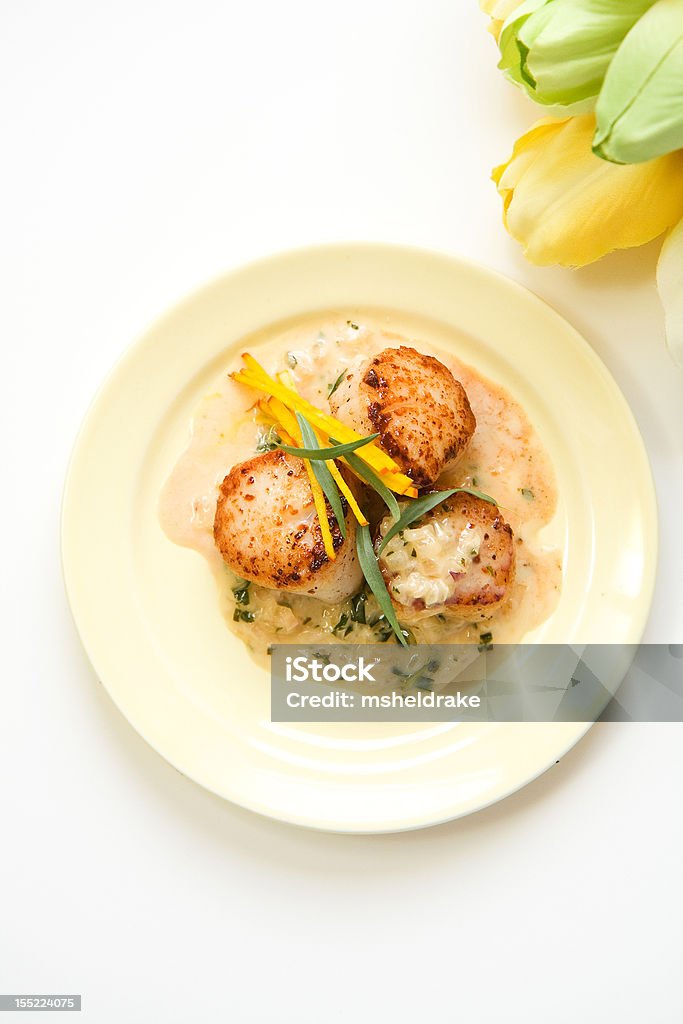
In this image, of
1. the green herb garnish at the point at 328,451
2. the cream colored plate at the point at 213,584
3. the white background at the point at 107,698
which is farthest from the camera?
the white background at the point at 107,698

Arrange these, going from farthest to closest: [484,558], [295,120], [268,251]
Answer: [295,120], [268,251], [484,558]

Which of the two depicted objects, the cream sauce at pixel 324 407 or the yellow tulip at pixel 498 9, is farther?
the cream sauce at pixel 324 407

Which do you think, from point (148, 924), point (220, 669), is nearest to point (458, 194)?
point (220, 669)

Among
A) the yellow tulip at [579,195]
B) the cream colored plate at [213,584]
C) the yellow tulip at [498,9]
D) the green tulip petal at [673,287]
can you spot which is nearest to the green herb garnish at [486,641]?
the cream colored plate at [213,584]

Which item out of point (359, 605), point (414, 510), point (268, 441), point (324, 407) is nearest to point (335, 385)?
point (324, 407)

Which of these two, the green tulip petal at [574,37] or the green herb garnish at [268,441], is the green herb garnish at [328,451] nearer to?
the green herb garnish at [268,441]

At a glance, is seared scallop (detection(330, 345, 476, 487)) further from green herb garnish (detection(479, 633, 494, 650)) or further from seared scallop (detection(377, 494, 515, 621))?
green herb garnish (detection(479, 633, 494, 650))

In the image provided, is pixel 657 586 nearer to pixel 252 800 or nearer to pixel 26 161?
pixel 252 800
